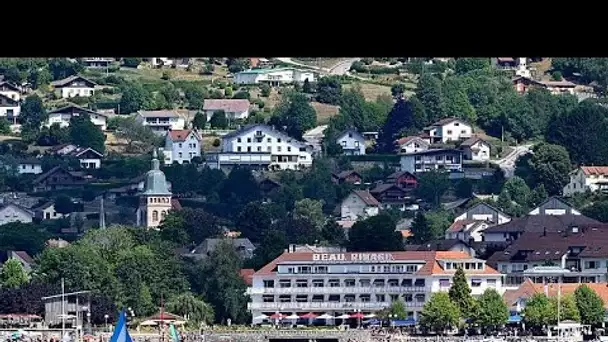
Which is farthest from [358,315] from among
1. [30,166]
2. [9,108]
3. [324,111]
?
[324,111]

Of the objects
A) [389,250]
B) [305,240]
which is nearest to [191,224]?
[305,240]

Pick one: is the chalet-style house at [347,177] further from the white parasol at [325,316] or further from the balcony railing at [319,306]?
the white parasol at [325,316]

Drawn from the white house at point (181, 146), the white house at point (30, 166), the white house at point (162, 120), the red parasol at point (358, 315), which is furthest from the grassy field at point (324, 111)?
the red parasol at point (358, 315)

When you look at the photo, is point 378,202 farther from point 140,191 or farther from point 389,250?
point 389,250

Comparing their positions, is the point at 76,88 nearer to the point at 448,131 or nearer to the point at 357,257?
the point at 448,131

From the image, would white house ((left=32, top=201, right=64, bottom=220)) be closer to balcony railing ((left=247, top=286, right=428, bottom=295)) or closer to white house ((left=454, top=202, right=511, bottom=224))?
white house ((left=454, top=202, right=511, bottom=224))

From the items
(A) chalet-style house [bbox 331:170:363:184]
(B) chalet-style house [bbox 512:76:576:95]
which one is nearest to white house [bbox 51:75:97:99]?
(A) chalet-style house [bbox 331:170:363:184]

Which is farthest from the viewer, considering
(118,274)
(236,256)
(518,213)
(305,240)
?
(518,213)
